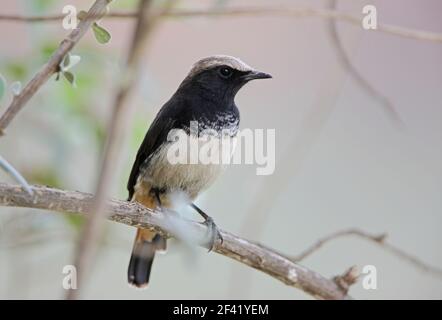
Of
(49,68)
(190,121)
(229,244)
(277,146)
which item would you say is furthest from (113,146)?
(277,146)

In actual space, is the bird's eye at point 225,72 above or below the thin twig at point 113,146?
above

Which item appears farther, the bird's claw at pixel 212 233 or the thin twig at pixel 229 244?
the bird's claw at pixel 212 233

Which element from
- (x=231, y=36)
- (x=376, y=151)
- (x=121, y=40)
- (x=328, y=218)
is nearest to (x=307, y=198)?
(x=328, y=218)

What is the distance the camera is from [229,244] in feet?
7.45

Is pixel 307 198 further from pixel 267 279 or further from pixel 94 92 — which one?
pixel 94 92

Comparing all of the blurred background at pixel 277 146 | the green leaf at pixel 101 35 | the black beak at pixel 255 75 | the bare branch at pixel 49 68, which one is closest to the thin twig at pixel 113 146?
the bare branch at pixel 49 68

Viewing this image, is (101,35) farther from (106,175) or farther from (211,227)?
(211,227)

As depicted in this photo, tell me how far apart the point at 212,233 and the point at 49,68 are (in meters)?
1.04

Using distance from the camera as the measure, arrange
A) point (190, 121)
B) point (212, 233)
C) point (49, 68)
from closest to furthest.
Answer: point (49, 68) < point (212, 233) < point (190, 121)

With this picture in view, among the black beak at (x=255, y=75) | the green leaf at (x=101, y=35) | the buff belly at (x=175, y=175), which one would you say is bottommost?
the green leaf at (x=101, y=35)

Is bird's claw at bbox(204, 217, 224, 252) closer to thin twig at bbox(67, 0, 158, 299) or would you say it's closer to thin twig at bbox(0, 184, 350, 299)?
thin twig at bbox(0, 184, 350, 299)

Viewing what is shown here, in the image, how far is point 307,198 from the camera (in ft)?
11.9

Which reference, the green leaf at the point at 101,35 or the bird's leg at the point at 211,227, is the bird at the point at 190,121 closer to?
the bird's leg at the point at 211,227

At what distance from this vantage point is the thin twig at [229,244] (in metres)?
1.85
